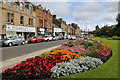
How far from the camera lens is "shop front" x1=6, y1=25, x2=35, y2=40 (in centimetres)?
2564

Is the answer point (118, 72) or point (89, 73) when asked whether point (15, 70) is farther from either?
point (118, 72)

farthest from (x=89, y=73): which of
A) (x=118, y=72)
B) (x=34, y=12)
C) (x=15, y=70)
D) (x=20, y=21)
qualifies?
(x=34, y=12)

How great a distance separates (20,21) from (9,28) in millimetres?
5123

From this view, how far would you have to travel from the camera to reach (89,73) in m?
4.30

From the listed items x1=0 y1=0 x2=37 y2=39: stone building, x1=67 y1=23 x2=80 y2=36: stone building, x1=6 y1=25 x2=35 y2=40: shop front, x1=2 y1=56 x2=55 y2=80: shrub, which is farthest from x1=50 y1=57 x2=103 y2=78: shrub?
x1=67 y1=23 x2=80 y2=36: stone building

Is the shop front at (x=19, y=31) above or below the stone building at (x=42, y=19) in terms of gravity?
below

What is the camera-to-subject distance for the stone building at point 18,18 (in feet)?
80.9

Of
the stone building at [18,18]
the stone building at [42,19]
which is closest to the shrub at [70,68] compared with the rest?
the stone building at [18,18]

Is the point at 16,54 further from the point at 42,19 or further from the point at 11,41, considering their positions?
the point at 42,19

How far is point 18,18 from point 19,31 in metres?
3.39

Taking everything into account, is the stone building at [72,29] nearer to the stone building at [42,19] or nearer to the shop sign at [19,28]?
the stone building at [42,19]

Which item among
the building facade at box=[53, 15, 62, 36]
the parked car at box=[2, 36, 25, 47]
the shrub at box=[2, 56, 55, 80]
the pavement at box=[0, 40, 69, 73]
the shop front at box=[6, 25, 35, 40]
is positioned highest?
the building facade at box=[53, 15, 62, 36]

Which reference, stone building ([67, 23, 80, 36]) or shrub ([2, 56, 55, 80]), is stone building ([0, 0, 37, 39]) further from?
stone building ([67, 23, 80, 36])

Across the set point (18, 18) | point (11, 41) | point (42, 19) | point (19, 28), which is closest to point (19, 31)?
point (19, 28)
